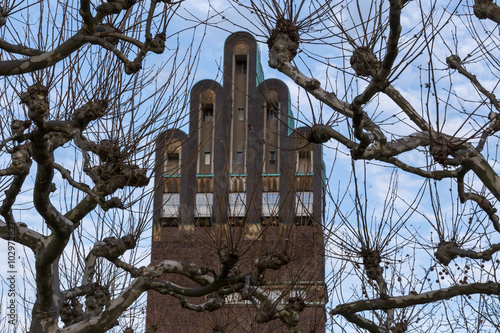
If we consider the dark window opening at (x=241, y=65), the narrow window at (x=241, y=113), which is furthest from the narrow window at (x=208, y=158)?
the dark window opening at (x=241, y=65)

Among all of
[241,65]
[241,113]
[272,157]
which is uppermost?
[241,65]

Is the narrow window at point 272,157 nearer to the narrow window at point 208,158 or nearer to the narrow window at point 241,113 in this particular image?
the narrow window at point 241,113

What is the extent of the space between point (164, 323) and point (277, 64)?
16104 mm

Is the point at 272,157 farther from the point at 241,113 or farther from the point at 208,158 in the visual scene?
the point at 208,158

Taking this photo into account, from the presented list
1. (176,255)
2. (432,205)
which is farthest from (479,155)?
(176,255)

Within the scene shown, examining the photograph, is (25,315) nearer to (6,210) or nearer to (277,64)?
(6,210)

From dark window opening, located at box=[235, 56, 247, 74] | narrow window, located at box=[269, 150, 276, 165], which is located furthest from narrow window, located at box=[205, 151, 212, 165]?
dark window opening, located at box=[235, 56, 247, 74]

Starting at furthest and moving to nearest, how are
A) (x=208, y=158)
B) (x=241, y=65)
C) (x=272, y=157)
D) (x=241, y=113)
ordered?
(x=241, y=65)
(x=241, y=113)
(x=208, y=158)
(x=272, y=157)

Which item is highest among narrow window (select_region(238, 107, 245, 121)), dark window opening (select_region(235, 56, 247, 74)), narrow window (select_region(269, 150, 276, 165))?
dark window opening (select_region(235, 56, 247, 74))

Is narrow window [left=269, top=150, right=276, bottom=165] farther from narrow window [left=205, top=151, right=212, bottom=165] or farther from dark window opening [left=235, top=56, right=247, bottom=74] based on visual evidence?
dark window opening [left=235, top=56, right=247, bottom=74]

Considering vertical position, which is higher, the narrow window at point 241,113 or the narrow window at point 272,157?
the narrow window at point 241,113

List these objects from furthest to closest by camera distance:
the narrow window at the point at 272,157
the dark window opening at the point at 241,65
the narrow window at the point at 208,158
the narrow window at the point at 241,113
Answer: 1. the dark window opening at the point at 241,65
2. the narrow window at the point at 241,113
3. the narrow window at the point at 208,158
4. the narrow window at the point at 272,157

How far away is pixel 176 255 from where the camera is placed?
72.1 ft

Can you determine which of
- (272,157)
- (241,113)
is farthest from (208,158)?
(272,157)
